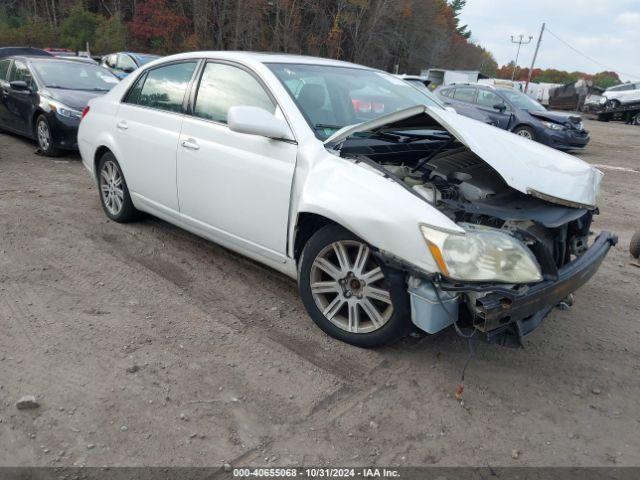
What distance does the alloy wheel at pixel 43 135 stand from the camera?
823 centimetres

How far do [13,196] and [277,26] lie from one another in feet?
149

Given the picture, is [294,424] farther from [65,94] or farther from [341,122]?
[65,94]

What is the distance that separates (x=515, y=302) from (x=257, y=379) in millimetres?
1438

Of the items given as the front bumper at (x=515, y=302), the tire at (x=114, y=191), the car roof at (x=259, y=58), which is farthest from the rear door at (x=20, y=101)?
the front bumper at (x=515, y=302)

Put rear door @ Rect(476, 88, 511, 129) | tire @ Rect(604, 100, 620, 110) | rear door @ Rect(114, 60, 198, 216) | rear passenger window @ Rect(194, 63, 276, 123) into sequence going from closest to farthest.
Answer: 1. rear passenger window @ Rect(194, 63, 276, 123)
2. rear door @ Rect(114, 60, 198, 216)
3. rear door @ Rect(476, 88, 511, 129)
4. tire @ Rect(604, 100, 620, 110)

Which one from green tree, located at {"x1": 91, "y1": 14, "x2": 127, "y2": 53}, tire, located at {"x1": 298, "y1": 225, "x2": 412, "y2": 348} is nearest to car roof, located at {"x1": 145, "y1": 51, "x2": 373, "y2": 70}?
tire, located at {"x1": 298, "y1": 225, "x2": 412, "y2": 348}

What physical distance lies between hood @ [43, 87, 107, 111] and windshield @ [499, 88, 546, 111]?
990cm

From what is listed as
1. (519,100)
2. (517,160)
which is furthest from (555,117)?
(517,160)

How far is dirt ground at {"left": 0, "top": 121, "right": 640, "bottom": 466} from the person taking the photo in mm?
2459

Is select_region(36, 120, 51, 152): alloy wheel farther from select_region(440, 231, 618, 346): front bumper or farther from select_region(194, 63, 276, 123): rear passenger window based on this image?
select_region(440, 231, 618, 346): front bumper

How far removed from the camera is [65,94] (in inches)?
330

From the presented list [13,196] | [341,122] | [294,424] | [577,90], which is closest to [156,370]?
[294,424]

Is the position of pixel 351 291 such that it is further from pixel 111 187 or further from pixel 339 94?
pixel 111 187

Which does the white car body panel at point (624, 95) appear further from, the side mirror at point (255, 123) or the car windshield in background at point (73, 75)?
the side mirror at point (255, 123)
